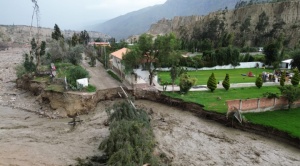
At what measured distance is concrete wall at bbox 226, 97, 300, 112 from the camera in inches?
868

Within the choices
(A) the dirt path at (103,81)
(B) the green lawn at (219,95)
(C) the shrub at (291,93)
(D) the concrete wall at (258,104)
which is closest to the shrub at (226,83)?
(B) the green lawn at (219,95)

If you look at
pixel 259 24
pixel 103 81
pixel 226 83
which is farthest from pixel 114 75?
pixel 259 24

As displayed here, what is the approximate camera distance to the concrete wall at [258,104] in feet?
72.3

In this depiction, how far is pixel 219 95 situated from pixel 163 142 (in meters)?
10.1

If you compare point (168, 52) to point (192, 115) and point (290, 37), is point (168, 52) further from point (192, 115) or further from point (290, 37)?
point (290, 37)

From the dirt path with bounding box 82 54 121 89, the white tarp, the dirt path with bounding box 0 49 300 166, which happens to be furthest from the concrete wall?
the white tarp

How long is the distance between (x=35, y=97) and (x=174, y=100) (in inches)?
637

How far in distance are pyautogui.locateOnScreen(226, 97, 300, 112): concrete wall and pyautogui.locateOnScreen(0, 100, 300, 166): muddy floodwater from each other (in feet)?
7.44

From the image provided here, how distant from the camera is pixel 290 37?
219 ft

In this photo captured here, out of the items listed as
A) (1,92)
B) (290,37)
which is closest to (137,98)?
(1,92)

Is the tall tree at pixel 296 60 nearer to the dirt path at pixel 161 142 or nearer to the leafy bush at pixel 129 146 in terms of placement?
the dirt path at pixel 161 142

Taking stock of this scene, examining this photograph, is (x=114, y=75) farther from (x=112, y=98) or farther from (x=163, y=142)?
(x=163, y=142)

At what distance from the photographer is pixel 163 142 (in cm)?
1911

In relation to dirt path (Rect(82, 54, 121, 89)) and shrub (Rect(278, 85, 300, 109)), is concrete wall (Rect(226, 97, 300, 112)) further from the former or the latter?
dirt path (Rect(82, 54, 121, 89))
